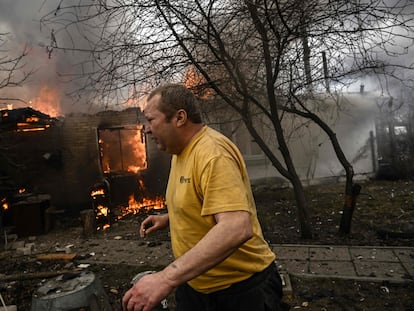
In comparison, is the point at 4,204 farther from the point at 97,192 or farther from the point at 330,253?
the point at 330,253

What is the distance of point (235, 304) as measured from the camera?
1.89m

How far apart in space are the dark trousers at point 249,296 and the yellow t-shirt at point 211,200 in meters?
0.04

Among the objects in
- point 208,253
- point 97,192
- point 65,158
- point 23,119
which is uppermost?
point 23,119

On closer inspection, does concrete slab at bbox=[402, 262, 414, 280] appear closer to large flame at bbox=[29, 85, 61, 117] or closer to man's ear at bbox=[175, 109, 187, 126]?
man's ear at bbox=[175, 109, 187, 126]

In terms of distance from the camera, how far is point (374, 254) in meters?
5.24

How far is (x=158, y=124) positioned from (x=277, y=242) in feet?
16.3

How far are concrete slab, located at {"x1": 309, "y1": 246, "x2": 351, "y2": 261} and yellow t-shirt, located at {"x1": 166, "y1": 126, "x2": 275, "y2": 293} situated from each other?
3.66 meters

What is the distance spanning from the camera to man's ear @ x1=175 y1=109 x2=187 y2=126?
6.26 feet

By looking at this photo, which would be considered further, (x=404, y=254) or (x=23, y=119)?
(x=23, y=119)

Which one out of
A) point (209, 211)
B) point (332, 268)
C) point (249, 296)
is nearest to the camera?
point (209, 211)

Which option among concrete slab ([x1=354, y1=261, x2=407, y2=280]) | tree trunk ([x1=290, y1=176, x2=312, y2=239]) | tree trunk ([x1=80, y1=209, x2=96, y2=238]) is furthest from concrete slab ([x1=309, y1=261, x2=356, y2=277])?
tree trunk ([x1=80, y1=209, x2=96, y2=238])

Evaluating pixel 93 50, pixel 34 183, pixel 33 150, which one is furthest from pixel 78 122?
pixel 93 50

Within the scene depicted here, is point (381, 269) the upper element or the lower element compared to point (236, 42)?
lower

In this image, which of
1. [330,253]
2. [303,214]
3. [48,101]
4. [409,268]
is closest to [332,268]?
[330,253]
